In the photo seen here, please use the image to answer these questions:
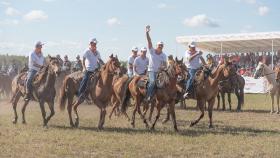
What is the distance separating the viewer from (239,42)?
43875 millimetres

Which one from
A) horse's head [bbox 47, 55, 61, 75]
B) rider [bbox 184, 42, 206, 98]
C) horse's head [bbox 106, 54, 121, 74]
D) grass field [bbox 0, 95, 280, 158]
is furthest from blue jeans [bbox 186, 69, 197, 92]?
horse's head [bbox 47, 55, 61, 75]

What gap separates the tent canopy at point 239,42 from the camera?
41094mm

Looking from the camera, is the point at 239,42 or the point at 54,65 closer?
the point at 54,65

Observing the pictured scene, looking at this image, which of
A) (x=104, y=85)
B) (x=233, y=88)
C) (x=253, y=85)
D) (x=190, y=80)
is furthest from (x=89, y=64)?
(x=253, y=85)

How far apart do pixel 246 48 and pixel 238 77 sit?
783 inches

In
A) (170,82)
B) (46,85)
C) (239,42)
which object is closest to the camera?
(170,82)

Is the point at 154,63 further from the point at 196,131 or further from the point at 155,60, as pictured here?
the point at 196,131

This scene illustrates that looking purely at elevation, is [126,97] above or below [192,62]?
below

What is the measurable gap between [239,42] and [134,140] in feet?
105

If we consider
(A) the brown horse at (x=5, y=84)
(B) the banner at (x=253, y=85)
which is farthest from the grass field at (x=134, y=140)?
(B) the banner at (x=253, y=85)

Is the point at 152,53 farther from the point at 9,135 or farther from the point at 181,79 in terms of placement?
the point at 9,135

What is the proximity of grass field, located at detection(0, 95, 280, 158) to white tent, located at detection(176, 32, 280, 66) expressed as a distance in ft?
76.0

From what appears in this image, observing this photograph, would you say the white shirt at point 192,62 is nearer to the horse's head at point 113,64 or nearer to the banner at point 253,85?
the horse's head at point 113,64

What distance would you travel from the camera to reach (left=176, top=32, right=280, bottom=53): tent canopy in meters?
41.1
